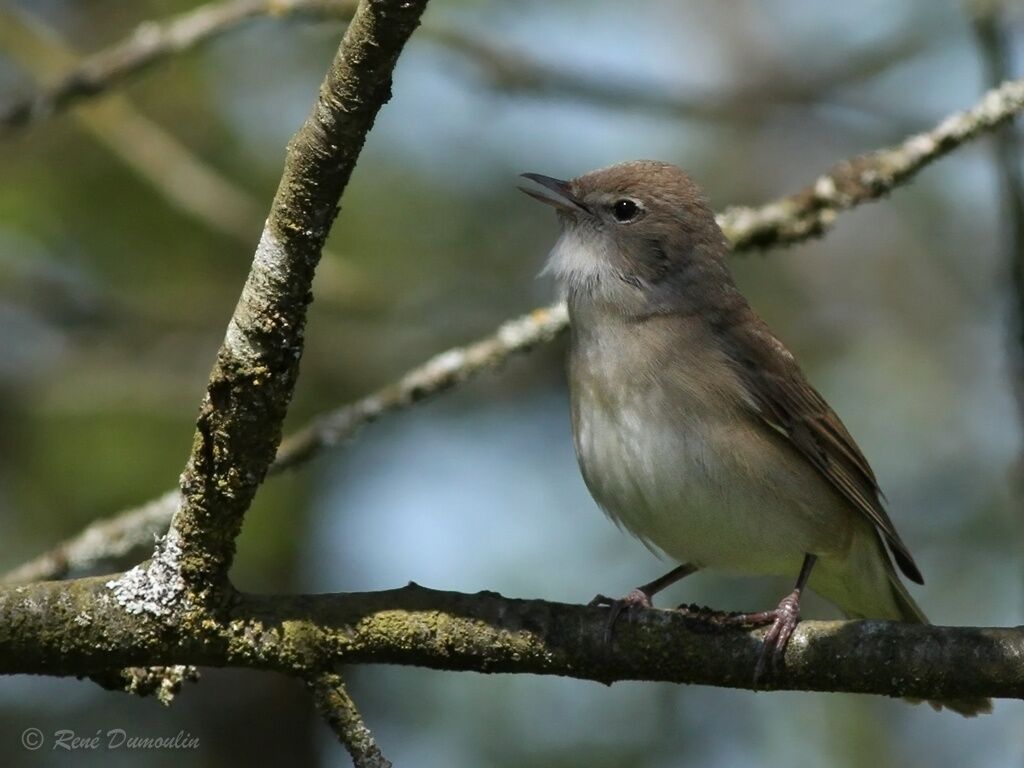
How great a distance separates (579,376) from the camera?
19.6 feet

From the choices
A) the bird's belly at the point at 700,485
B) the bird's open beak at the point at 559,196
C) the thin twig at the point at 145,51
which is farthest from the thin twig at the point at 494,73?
the bird's belly at the point at 700,485

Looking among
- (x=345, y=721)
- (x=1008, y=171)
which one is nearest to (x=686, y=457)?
(x=345, y=721)

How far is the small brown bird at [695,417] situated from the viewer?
221 inches

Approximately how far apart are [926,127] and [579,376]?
371cm

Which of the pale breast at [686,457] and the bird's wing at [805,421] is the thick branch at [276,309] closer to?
the pale breast at [686,457]

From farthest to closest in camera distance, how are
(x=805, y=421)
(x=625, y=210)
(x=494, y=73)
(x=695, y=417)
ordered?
1. (x=494, y=73)
2. (x=625, y=210)
3. (x=805, y=421)
4. (x=695, y=417)

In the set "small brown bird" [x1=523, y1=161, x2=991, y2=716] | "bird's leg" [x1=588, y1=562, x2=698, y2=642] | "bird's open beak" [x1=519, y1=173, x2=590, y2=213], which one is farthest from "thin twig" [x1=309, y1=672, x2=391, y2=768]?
"bird's open beak" [x1=519, y1=173, x2=590, y2=213]

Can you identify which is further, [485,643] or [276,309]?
[485,643]

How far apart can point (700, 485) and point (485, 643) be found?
1.56 m

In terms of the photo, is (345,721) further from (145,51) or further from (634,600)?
(145,51)

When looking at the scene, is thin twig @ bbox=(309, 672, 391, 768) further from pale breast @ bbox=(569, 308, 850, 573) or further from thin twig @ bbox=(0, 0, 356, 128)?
thin twig @ bbox=(0, 0, 356, 128)

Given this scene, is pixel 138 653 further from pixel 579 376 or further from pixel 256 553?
pixel 256 553

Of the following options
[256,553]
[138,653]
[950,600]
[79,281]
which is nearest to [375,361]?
[256,553]

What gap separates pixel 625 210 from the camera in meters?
6.61
